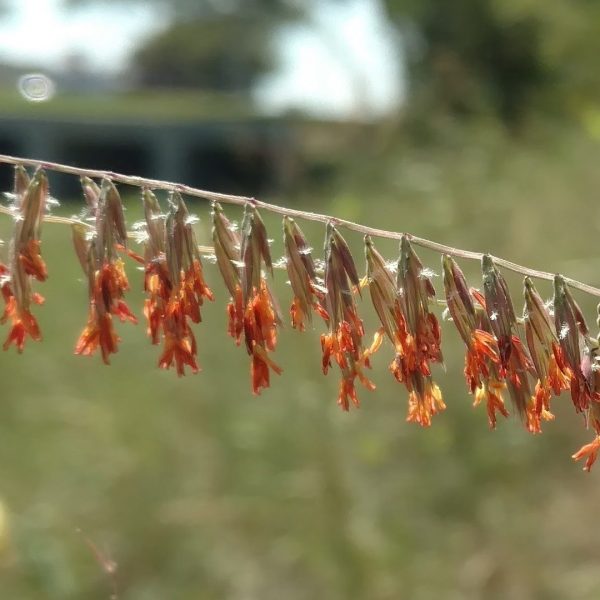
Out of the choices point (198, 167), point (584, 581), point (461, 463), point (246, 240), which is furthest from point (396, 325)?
point (198, 167)

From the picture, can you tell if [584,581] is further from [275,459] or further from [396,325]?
[396,325]

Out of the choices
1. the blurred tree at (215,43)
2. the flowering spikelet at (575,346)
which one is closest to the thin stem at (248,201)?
the flowering spikelet at (575,346)

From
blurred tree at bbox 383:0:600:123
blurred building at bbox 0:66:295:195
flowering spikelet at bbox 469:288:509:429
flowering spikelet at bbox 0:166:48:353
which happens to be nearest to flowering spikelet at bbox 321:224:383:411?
flowering spikelet at bbox 469:288:509:429

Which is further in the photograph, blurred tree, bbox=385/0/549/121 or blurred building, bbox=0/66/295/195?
blurred building, bbox=0/66/295/195

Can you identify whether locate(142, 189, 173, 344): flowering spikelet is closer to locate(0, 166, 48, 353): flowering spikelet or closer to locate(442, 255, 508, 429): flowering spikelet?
locate(0, 166, 48, 353): flowering spikelet

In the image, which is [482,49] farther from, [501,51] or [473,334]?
[473,334]

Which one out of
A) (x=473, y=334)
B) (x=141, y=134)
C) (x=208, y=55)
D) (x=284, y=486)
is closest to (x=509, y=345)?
(x=473, y=334)

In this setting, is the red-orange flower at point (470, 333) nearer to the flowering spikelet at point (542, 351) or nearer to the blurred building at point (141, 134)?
the flowering spikelet at point (542, 351)
